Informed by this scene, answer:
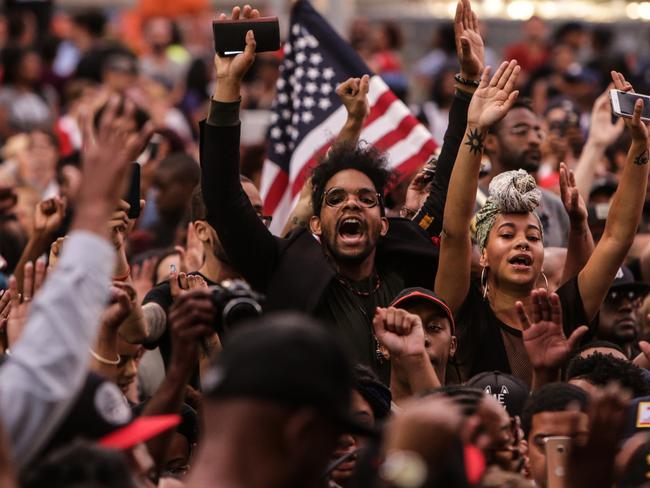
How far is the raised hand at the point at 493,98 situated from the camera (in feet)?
22.5

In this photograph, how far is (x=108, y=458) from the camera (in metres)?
3.90

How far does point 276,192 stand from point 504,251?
236 centimetres

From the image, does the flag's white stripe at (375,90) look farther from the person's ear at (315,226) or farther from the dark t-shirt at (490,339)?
the dark t-shirt at (490,339)

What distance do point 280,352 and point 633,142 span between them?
3.69 metres

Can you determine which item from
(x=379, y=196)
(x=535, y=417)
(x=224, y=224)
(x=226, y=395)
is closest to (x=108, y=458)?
(x=226, y=395)

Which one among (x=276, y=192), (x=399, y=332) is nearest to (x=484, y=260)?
(x=399, y=332)

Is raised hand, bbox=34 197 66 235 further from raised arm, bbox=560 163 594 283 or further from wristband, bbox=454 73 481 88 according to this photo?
raised arm, bbox=560 163 594 283

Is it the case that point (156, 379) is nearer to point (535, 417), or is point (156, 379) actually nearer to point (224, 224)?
point (224, 224)

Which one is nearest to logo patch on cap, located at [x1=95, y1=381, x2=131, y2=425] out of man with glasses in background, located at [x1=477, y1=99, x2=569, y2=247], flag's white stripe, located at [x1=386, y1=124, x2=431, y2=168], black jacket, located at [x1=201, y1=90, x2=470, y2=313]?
black jacket, located at [x1=201, y1=90, x2=470, y2=313]

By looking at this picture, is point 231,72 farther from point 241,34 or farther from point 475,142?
point 475,142

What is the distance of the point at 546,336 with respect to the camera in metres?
5.96

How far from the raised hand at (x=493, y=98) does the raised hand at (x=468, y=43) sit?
24 centimetres

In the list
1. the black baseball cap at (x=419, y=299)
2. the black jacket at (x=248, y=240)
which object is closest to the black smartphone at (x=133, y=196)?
the black jacket at (x=248, y=240)

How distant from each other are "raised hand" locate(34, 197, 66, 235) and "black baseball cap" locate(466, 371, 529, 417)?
2.07 metres
